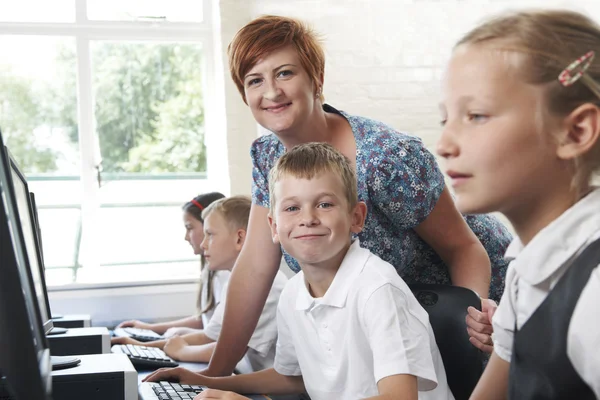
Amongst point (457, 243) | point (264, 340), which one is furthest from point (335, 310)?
point (264, 340)

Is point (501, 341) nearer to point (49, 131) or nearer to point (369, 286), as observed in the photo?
point (369, 286)

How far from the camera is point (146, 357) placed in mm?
2006

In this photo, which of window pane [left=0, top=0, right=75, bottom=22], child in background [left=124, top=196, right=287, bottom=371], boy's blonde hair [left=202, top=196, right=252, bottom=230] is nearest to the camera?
child in background [left=124, top=196, right=287, bottom=371]

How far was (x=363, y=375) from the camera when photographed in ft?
4.32

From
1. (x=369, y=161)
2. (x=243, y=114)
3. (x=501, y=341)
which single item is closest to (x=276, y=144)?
(x=369, y=161)

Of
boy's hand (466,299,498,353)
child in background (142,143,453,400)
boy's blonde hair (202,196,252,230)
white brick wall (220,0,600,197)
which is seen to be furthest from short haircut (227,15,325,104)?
white brick wall (220,0,600,197)

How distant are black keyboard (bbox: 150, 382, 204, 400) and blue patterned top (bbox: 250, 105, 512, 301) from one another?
0.45 metres

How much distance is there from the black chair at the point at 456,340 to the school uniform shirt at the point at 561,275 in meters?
0.48

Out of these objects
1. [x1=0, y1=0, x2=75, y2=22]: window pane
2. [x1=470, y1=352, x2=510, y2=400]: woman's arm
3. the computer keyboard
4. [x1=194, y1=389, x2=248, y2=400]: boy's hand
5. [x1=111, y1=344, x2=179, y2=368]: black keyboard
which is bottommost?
the computer keyboard

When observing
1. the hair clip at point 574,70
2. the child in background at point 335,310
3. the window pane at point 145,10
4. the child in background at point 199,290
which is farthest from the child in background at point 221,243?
the window pane at point 145,10

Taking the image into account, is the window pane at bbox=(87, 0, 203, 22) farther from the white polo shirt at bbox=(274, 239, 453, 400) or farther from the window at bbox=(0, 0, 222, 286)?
the white polo shirt at bbox=(274, 239, 453, 400)

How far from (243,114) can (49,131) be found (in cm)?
121

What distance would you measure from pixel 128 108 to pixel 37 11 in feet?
2.52

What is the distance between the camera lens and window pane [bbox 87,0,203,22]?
4602 millimetres
